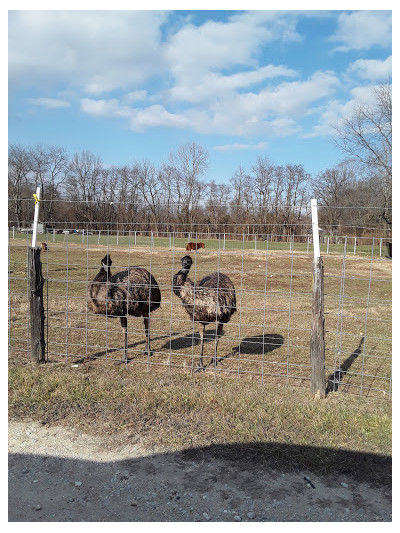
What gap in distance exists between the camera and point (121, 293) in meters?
6.20

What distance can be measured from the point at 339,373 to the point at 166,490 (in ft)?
9.11

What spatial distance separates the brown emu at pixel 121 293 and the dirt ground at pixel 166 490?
2.35 m

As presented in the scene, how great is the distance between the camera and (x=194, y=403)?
15.1ft

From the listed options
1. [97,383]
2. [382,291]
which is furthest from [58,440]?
[382,291]

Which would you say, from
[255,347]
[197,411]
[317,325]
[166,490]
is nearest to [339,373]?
[317,325]

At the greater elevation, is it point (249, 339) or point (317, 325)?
point (317, 325)

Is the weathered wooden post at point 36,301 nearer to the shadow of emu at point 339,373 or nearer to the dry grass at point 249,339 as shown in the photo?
the dry grass at point 249,339

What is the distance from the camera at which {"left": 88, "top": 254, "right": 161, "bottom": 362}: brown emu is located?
6059mm

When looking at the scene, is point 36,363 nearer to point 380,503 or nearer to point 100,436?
point 100,436

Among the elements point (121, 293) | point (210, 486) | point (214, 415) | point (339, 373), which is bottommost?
point (210, 486)

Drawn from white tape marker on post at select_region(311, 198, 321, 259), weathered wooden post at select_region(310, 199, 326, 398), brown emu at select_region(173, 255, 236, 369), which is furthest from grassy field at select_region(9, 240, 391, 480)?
brown emu at select_region(173, 255, 236, 369)

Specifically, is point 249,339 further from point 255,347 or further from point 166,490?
point 166,490

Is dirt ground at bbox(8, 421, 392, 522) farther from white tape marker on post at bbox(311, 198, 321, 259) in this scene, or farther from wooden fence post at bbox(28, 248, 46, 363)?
white tape marker on post at bbox(311, 198, 321, 259)

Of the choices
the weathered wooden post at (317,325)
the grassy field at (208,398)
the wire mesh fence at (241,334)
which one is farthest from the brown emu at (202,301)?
the weathered wooden post at (317,325)
